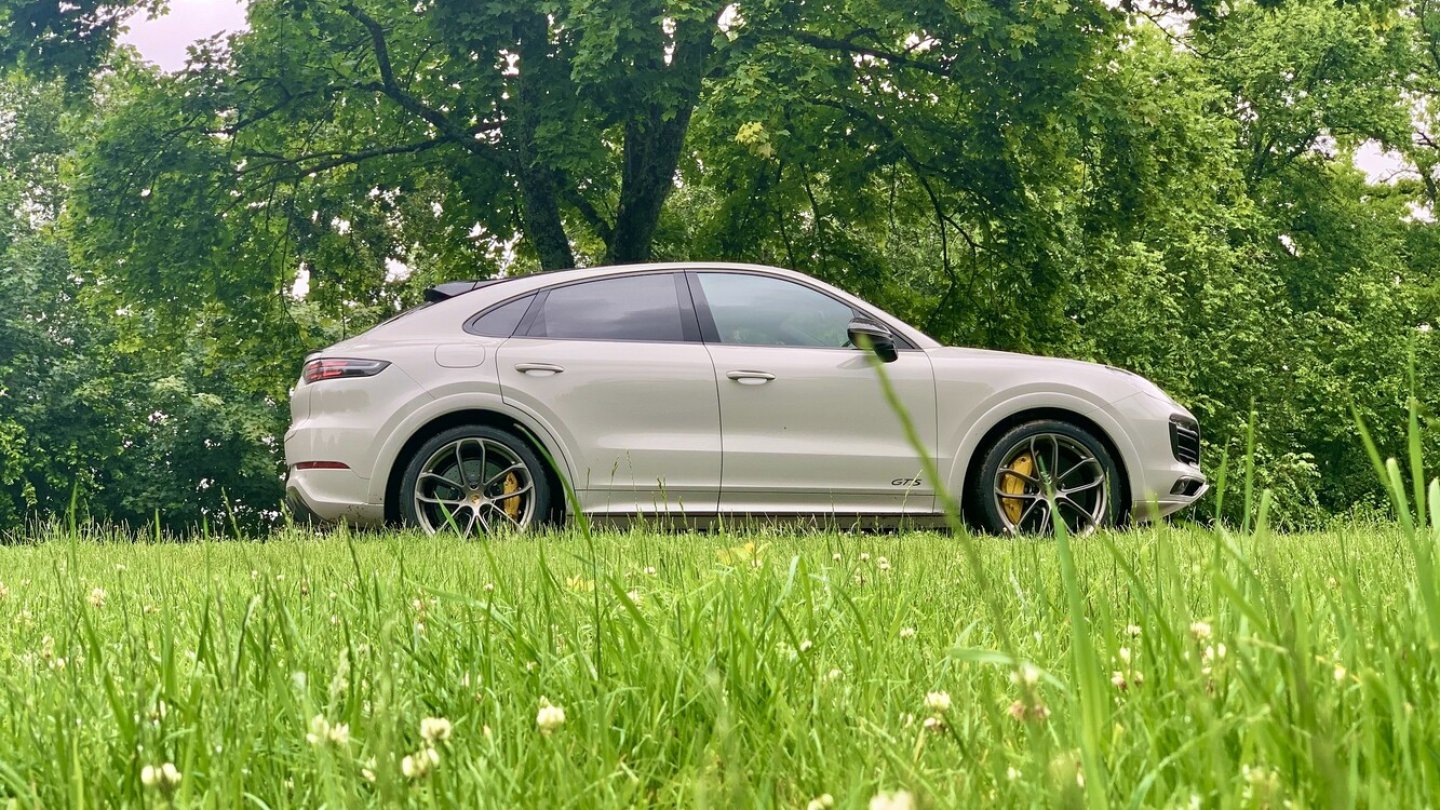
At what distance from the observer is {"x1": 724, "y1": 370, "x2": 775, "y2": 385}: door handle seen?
7230 mm

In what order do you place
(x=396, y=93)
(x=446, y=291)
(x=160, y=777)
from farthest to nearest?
(x=396, y=93), (x=446, y=291), (x=160, y=777)

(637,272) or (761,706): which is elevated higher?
(637,272)

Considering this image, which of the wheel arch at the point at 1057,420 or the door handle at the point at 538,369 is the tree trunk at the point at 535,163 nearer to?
the door handle at the point at 538,369

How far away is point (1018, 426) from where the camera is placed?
744 centimetres

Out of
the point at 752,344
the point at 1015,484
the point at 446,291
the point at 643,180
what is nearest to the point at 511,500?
the point at 446,291

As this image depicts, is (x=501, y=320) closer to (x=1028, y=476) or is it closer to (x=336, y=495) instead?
(x=336, y=495)

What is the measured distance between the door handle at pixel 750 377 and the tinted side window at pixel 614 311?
44 centimetres

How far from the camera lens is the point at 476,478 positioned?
279 inches

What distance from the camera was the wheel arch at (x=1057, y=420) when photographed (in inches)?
291

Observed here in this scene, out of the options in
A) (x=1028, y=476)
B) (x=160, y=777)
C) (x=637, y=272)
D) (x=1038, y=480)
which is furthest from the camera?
(x=637, y=272)

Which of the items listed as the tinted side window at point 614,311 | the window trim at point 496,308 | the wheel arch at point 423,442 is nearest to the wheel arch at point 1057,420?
the tinted side window at point 614,311

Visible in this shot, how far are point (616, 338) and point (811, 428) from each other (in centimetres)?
128

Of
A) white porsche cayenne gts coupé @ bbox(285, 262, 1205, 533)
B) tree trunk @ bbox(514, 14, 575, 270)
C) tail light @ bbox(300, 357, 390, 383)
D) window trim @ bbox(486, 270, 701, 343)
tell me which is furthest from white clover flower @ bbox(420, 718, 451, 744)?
tree trunk @ bbox(514, 14, 575, 270)

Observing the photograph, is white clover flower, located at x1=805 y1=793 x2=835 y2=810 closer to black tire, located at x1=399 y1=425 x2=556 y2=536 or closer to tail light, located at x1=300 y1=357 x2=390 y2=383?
black tire, located at x1=399 y1=425 x2=556 y2=536
